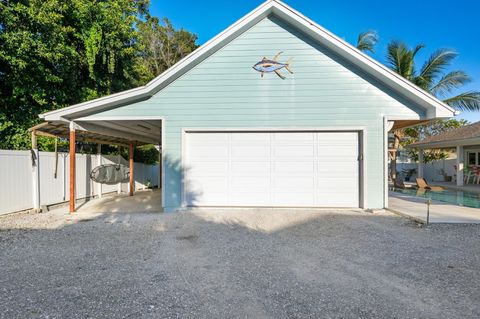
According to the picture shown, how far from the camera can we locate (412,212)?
6.88 metres

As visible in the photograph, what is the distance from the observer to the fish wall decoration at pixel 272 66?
7.35 m

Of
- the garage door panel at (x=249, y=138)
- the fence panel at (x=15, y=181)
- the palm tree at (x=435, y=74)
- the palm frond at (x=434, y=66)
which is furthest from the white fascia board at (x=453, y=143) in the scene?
the fence panel at (x=15, y=181)

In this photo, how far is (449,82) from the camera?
15.8m

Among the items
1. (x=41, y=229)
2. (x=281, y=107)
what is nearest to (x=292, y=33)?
(x=281, y=107)

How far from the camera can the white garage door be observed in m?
7.38

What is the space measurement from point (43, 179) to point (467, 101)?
21.5 meters

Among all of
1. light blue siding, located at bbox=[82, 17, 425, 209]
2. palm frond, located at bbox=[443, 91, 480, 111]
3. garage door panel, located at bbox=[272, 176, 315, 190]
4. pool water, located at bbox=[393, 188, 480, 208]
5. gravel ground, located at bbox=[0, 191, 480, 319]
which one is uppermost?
palm frond, located at bbox=[443, 91, 480, 111]

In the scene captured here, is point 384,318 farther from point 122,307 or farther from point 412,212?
point 412,212

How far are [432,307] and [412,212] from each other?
490 centimetres

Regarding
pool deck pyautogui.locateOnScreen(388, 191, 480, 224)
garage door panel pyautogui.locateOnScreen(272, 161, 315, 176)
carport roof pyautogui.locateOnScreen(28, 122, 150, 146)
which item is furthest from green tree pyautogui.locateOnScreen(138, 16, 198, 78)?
pool deck pyautogui.locateOnScreen(388, 191, 480, 224)

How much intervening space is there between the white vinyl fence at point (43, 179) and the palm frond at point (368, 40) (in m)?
16.2

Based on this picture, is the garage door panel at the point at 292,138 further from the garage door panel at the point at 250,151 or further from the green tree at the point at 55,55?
the green tree at the point at 55,55

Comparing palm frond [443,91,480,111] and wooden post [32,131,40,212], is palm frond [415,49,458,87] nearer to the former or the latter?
palm frond [443,91,480,111]

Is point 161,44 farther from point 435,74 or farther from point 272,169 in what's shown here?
point 435,74
